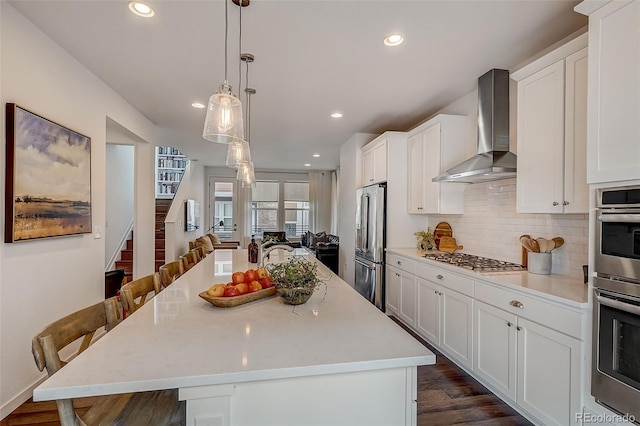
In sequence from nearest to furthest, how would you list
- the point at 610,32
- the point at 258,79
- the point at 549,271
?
the point at 610,32 → the point at 549,271 → the point at 258,79

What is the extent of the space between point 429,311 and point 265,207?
279 inches

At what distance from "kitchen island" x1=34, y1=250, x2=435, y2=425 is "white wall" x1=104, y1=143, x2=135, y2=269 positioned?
562 cm

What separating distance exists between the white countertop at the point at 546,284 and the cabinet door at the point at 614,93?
2.14ft

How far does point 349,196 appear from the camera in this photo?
5324mm

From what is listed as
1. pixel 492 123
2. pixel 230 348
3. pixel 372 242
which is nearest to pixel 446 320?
pixel 372 242

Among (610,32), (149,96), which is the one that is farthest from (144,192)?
(610,32)

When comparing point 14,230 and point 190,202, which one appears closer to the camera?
point 14,230

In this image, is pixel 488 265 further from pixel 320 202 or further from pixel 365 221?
pixel 320 202

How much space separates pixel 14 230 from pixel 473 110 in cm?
407

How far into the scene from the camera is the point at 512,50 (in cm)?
247

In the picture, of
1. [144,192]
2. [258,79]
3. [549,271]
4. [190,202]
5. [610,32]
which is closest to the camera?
[610,32]

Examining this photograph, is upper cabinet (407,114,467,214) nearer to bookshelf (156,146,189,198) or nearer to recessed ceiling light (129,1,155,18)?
recessed ceiling light (129,1,155,18)

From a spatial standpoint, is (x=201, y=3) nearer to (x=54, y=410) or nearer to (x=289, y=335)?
(x=289, y=335)

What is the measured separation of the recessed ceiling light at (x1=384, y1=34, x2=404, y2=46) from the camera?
2268mm
